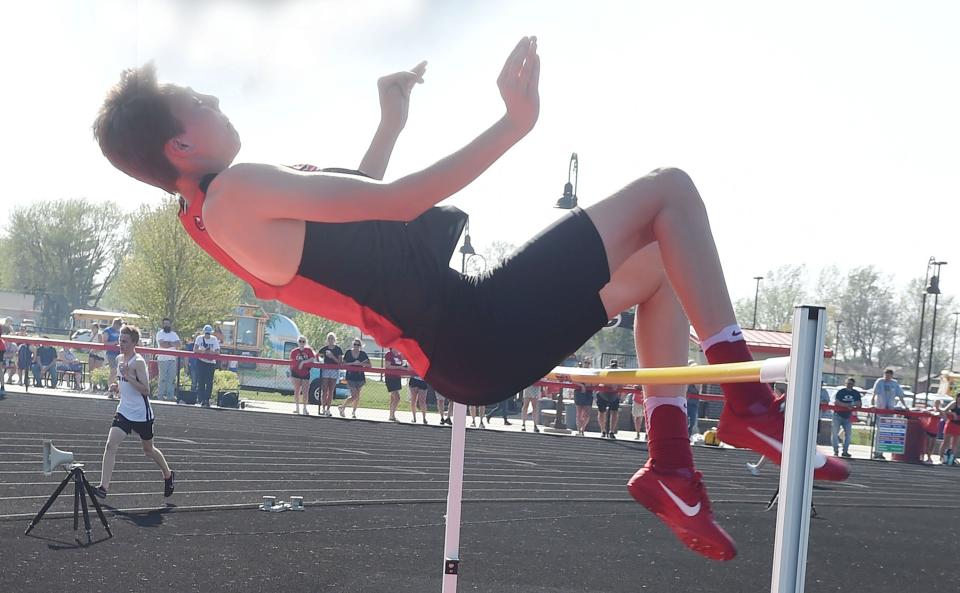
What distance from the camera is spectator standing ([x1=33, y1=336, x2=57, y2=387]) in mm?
21750

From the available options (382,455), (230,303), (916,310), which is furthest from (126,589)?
(916,310)

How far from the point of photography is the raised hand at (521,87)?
7.06 ft

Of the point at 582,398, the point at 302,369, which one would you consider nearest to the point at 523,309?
the point at 302,369

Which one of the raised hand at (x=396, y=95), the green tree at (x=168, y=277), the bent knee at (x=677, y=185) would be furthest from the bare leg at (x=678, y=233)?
the green tree at (x=168, y=277)

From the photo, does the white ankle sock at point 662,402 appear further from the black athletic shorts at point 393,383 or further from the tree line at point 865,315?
the tree line at point 865,315

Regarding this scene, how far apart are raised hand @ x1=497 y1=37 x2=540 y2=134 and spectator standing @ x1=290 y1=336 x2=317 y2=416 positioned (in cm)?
1445

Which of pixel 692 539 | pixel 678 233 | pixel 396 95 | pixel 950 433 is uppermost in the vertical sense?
pixel 396 95

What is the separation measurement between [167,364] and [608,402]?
319 inches

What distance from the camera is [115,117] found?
238 centimetres

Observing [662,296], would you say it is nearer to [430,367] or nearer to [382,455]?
[430,367]

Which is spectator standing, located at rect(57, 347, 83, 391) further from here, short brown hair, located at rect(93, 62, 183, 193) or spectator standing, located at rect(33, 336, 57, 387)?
short brown hair, located at rect(93, 62, 183, 193)

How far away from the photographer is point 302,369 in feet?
57.5

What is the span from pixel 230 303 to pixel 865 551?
3140cm

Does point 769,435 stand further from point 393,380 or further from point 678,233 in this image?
point 393,380
